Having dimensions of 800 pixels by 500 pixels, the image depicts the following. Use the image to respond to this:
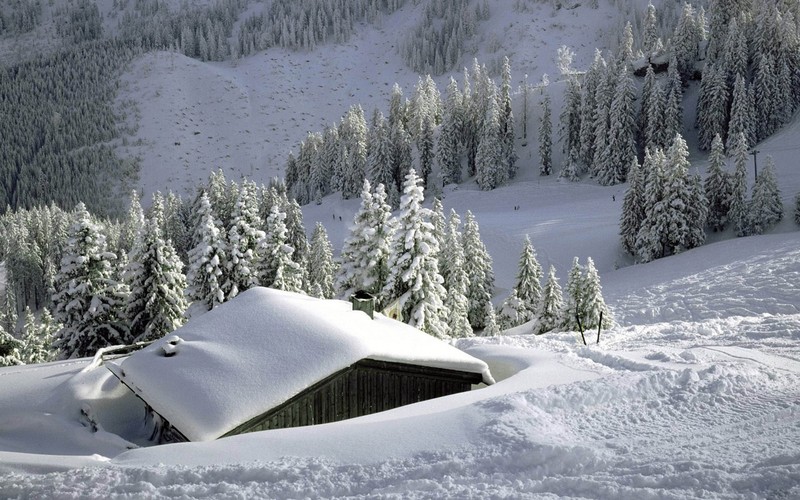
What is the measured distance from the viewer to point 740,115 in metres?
70.1

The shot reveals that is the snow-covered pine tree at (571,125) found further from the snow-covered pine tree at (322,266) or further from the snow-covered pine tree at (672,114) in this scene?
the snow-covered pine tree at (322,266)

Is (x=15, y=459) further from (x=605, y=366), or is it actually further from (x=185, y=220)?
(x=185, y=220)

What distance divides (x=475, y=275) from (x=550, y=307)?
11.7m

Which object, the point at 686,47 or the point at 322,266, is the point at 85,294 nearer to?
the point at 322,266

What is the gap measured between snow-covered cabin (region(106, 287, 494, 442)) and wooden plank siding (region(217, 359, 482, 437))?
3 centimetres

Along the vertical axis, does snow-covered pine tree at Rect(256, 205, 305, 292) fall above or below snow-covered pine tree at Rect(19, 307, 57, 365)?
above

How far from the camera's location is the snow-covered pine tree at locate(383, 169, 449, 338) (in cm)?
2569

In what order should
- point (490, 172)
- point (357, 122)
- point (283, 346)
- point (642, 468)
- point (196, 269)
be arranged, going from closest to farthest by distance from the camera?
point (642, 468), point (283, 346), point (196, 269), point (490, 172), point (357, 122)

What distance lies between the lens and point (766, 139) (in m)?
71.9


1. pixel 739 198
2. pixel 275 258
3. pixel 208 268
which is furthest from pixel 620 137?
pixel 208 268

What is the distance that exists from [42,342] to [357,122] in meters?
71.0

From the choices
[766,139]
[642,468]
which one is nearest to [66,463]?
[642,468]

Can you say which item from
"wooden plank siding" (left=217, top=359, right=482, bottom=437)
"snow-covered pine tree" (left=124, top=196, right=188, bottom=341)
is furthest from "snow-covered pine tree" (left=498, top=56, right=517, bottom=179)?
"wooden plank siding" (left=217, top=359, right=482, bottom=437)

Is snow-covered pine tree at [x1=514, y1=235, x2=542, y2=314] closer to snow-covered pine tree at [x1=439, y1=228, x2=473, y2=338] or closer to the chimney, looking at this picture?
snow-covered pine tree at [x1=439, y1=228, x2=473, y2=338]
